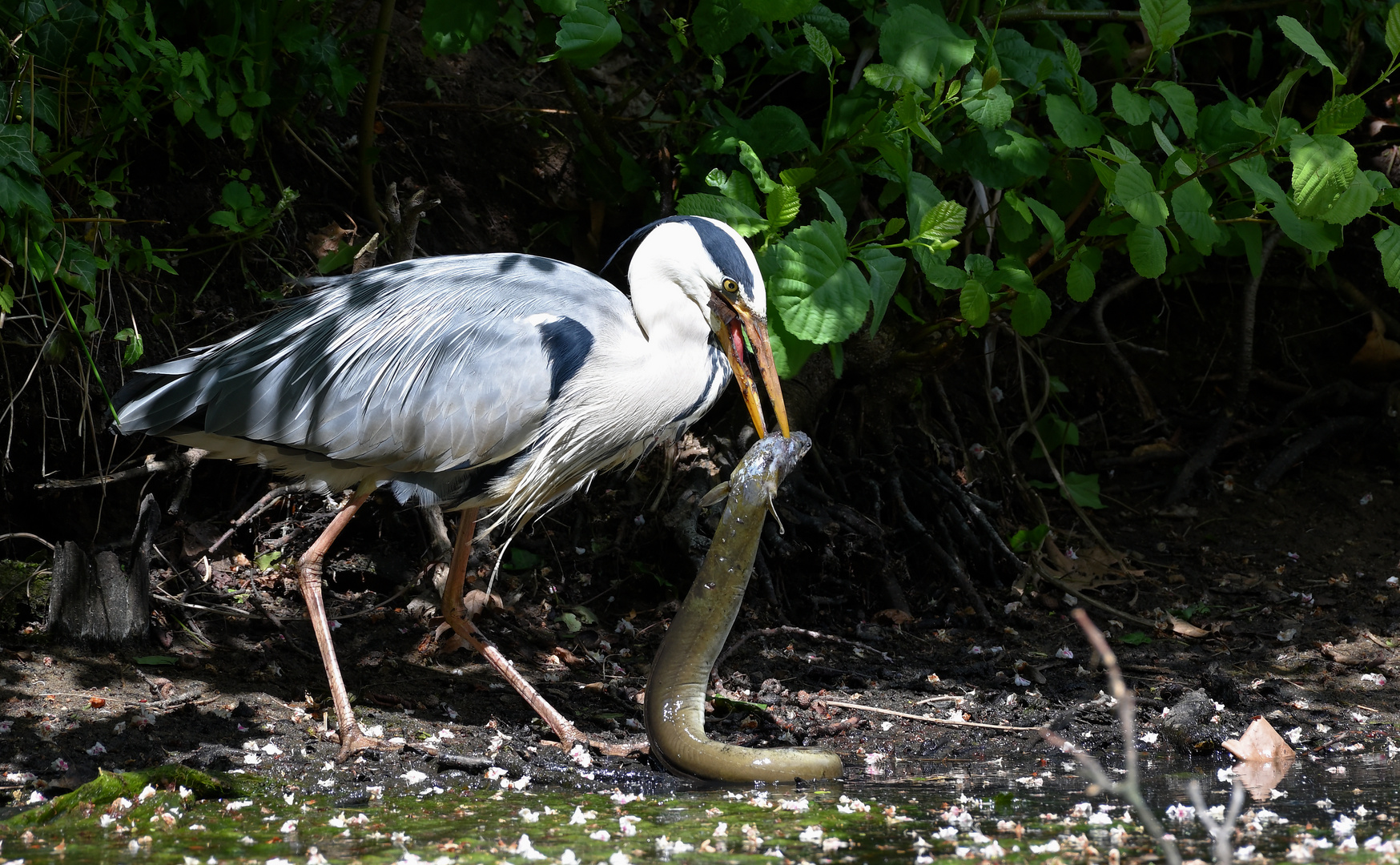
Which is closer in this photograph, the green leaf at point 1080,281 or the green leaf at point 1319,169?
the green leaf at point 1319,169

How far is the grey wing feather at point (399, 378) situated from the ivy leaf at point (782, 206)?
2.12 feet

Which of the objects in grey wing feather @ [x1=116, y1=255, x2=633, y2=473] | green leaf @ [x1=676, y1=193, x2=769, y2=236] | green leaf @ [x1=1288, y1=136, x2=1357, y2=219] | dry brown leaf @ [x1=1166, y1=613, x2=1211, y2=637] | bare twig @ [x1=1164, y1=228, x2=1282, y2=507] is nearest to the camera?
green leaf @ [x1=1288, y1=136, x2=1357, y2=219]

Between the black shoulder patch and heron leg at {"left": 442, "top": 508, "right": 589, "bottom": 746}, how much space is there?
1.96 ft

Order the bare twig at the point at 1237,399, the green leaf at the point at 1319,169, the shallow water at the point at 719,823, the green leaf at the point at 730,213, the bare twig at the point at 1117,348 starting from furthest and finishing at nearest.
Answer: the bare twig at the point at 1117,348
the bare twig at the point at 1237,399
the green leaf at the point at 730,213
the green leaf at the point at 1319,169
the shallow water at the point at 719,823

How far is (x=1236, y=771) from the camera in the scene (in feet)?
11.2

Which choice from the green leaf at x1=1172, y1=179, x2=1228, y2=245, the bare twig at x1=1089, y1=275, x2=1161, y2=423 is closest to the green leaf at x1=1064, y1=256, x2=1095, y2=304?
the green leaf at x1=1172, y1=179, x2=1228, y2=245

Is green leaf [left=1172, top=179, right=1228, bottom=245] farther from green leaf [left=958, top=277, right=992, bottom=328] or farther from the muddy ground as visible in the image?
the muddy ground

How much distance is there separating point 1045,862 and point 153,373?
3.00 m

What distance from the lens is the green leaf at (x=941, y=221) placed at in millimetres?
3990

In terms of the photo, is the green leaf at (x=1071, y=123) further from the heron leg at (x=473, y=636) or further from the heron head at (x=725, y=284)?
the heron leg at (x=473, y=636)

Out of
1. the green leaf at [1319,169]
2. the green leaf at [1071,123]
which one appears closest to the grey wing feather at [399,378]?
the green leaf at [1071,123]

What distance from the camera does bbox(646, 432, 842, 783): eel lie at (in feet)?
11.0

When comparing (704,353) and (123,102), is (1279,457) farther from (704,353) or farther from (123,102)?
(123,102)

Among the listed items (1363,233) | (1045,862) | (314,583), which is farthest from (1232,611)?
(314,583)
